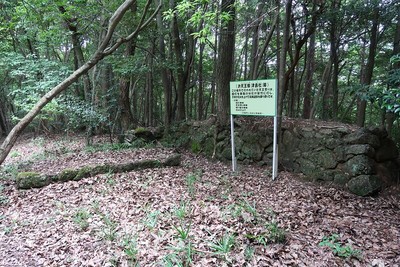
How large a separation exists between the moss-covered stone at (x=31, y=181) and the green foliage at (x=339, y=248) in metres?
4.92

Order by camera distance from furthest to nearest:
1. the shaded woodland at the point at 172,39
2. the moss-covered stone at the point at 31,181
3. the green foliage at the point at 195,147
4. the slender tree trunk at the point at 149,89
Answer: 1. the slender tree trunk at the point at 149,89
2. the green foliage at the point at 195,147
3. the shaded woodland at the point at 172,39
4. the moss-covered stone at the point at 31,181

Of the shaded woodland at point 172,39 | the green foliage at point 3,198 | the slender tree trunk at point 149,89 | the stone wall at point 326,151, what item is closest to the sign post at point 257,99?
the shaded woodland at point 172,39

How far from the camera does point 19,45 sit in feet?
39.1

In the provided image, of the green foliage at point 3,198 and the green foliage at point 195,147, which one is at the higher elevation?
the green foliage at point 195,147

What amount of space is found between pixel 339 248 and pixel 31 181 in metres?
5.23

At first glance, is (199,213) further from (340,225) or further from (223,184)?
(340,225)

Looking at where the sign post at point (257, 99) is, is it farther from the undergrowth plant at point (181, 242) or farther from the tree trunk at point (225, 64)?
the undergrowth plant at point (181, 242)

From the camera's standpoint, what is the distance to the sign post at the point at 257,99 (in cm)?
507

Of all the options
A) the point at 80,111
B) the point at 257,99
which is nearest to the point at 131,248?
the point at 257,99

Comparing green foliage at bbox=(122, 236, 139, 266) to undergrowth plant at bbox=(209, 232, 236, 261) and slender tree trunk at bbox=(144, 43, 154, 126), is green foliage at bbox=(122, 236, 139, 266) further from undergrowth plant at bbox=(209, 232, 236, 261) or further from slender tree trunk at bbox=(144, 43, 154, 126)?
slender tree trunk at bbox=(144, 43, 154, 126)

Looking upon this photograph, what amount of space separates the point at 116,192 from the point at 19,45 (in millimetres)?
11414

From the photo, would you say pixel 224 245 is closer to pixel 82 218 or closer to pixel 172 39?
pixel 82 218

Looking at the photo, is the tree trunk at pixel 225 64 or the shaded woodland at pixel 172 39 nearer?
the shaded woodland at pixel 172 39

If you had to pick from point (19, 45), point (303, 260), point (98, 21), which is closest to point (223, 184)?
point (303, 260)
